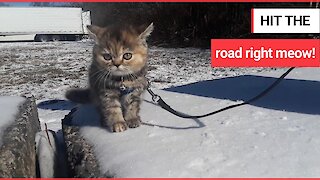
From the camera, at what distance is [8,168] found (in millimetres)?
2496

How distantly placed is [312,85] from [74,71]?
697cm

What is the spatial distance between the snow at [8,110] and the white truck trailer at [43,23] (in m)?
28.3

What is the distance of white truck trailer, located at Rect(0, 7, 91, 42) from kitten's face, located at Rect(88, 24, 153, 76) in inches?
1162

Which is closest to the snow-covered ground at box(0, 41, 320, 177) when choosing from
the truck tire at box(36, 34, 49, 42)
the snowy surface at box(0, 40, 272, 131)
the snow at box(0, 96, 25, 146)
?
the snow at box(0, 96, 25, 146)

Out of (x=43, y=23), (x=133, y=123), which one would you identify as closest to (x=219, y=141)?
(x=133, y=123)

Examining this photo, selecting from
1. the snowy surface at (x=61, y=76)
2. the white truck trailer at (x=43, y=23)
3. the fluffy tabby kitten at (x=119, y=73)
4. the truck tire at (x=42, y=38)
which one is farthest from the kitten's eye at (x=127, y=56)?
the truck tire at (x=42, y=38)

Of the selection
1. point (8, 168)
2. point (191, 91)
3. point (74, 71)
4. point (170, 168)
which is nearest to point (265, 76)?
point (191, 91)

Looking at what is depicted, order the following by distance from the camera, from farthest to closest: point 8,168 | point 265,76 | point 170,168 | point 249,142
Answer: point 265,76 → point 249,142 → point 8,168 → point 170,168

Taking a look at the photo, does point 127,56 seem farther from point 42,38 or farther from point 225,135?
point 42,38

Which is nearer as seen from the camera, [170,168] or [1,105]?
[170,168]

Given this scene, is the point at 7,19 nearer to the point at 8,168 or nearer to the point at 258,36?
the point at 258,36

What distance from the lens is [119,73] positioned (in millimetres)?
2867

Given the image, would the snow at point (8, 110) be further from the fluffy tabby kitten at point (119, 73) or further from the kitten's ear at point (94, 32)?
the kitten's ear at point (94, 32)

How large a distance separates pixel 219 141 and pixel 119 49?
3.32ft
